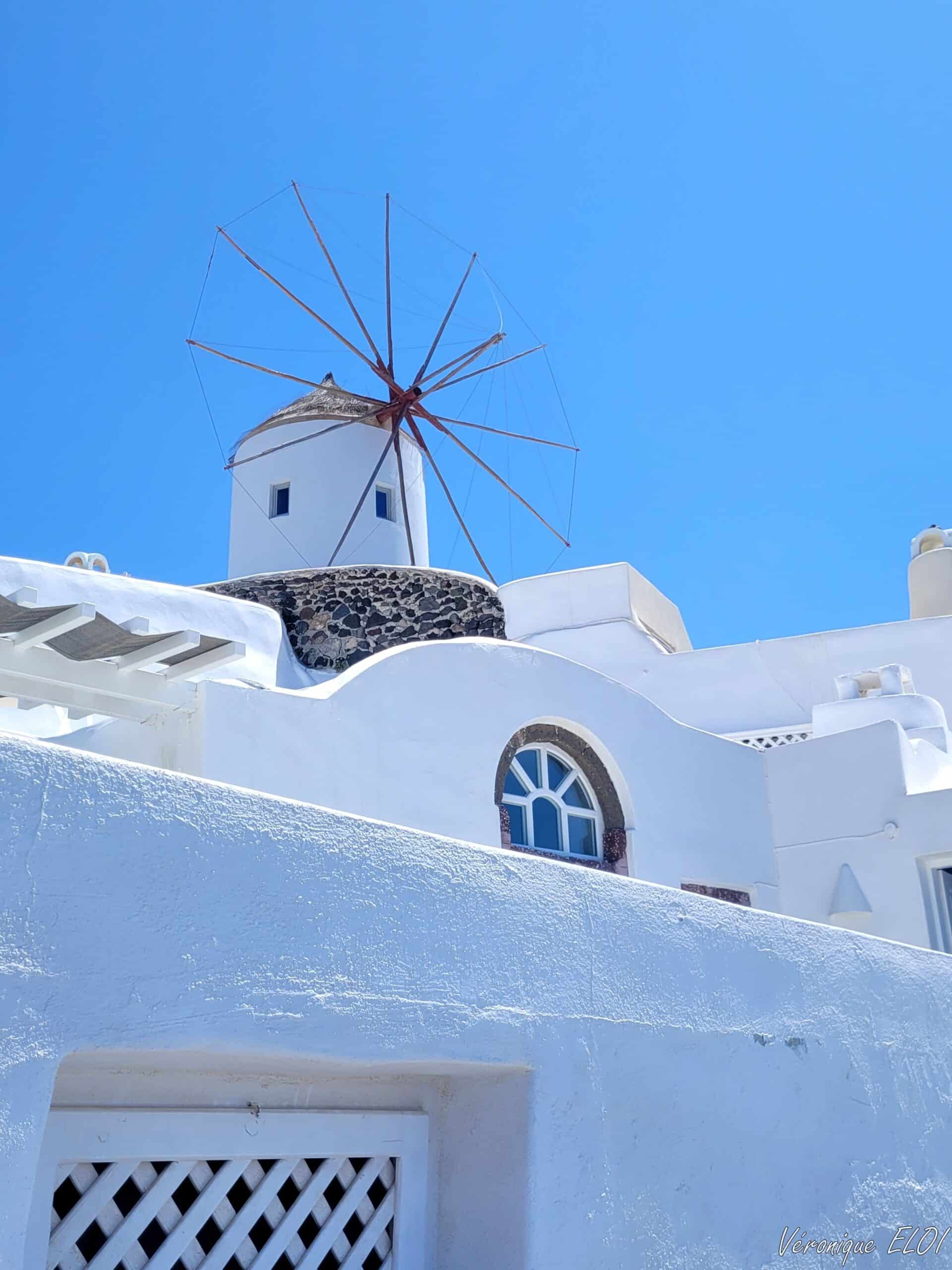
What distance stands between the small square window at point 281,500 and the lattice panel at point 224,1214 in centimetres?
1340

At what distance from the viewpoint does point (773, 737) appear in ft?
40.4

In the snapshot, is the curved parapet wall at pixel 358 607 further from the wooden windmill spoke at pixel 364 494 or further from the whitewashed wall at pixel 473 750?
the whitewashed wall at pixel 473 750

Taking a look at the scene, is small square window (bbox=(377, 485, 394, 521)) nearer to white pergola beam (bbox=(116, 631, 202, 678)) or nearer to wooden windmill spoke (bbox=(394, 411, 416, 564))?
wooden windmill spoke (bbox=(394, 411, 416, 564))

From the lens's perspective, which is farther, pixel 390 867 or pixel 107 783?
pixel 390 867

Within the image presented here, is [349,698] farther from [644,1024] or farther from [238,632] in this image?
[238,632]

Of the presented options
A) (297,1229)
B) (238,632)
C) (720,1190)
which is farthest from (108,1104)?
(238,632)

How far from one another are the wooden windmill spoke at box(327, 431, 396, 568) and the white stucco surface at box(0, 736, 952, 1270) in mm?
11225

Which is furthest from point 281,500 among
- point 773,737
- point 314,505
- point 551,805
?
point 551,805

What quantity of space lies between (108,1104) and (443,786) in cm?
388

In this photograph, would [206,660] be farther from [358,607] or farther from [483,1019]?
[358,607]

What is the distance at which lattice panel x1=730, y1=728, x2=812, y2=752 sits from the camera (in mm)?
12195

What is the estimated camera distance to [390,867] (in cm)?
382

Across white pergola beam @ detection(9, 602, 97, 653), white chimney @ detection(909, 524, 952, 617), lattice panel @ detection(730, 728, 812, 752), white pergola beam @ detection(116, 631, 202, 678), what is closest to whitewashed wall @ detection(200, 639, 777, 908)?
white pergola beam @ detection(116, 631, 202, 678)

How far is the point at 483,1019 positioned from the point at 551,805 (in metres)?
3.91
